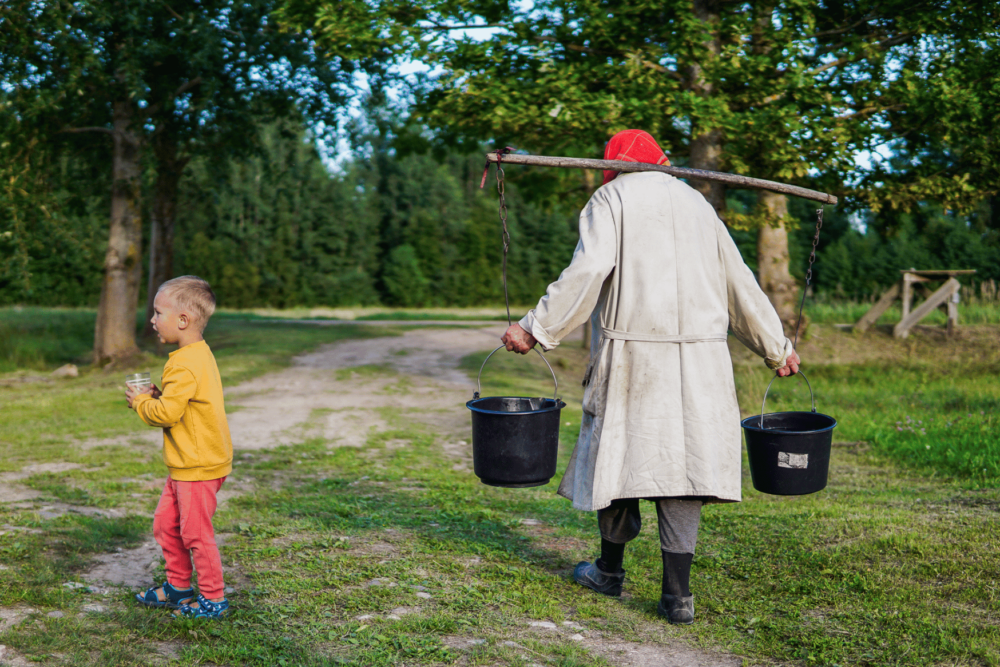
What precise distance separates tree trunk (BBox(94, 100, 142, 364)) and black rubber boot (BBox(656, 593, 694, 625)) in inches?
498

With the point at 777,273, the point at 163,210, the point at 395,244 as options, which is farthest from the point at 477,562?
the point at 395,244

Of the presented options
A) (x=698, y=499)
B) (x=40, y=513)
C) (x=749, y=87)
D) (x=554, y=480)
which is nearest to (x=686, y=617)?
(x=698, y=499)

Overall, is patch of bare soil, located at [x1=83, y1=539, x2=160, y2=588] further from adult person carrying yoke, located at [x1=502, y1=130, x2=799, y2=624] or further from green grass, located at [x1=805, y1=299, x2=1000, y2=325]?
green grass, located at [x1=805, y1=299, x2=1000, y2=325]

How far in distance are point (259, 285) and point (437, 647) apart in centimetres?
4099

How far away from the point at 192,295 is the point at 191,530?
998mm

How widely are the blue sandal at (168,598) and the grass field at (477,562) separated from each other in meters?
0.08

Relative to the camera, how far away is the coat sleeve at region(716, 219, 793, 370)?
12.8ft

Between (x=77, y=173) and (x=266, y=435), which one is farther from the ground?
(x=77, y=173)

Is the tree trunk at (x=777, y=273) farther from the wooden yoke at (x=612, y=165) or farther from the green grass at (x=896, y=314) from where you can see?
the wooden yoke at (x=612, y=165)

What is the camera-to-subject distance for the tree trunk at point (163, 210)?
16031mm

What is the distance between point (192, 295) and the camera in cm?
355

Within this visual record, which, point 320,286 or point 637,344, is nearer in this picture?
point 637,344

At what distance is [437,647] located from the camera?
3330mm

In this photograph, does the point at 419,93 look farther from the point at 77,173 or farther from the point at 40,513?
the point at 40,513
